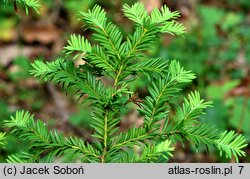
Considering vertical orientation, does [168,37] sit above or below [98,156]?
above

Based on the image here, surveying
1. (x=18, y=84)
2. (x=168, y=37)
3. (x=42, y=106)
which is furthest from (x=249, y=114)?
(x=18, y=84)

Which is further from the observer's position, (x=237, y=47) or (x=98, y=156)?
(x=237, y=47)

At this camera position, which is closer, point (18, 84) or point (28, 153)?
point (28, 153)

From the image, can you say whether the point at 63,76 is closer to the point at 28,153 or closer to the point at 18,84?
the point at 28,153

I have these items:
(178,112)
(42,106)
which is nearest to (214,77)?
(42,106)

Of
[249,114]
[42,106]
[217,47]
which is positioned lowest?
[249,114]

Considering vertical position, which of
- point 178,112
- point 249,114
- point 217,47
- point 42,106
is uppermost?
point 217,47
